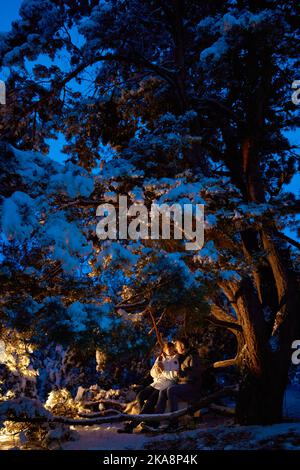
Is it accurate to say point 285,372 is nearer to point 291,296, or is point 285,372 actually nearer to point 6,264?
point 291,296

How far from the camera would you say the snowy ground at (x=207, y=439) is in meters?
4.90

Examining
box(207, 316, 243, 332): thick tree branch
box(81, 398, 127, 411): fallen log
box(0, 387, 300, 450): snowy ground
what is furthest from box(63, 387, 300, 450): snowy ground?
box(207, 316, 243, 332): thick tree branch

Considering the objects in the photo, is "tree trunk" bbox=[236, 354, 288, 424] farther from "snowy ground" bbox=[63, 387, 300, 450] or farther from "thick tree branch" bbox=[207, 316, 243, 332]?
"thick tree branch" bbox=[207, 316, 243, 332]

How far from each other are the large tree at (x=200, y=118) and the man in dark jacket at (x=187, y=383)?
62cm

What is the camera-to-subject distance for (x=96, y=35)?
6.48 metres

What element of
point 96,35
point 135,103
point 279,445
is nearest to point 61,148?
point 135,103

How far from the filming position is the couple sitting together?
6.71 m

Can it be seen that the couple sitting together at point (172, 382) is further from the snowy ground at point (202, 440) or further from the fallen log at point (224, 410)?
the snowy ground at point (202, 440)

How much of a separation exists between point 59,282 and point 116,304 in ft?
2.37

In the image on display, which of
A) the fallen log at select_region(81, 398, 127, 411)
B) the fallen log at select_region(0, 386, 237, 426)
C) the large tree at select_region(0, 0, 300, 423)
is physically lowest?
the fallen log at select_region(81, 398, 127, 411)

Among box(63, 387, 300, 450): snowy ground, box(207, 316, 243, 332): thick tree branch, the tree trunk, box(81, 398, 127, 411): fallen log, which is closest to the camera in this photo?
box(63, 387, 300, 450): snowy ground

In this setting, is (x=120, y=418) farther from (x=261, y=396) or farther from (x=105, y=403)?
(x=105, y=403)

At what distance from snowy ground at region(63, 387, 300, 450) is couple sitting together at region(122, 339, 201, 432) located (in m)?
0.62

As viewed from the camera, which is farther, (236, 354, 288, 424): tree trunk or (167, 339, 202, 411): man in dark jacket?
(167, 339, 202, 411): man in dark jacket
